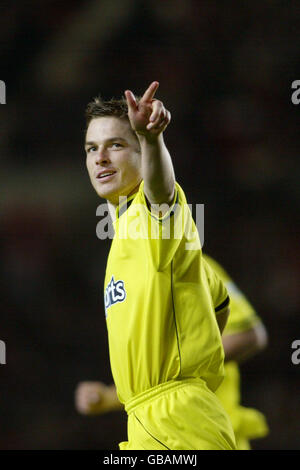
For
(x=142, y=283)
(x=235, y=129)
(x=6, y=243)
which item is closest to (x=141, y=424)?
(x=142, y=283)

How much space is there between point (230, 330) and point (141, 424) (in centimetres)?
134

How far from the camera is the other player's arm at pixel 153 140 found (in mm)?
2027

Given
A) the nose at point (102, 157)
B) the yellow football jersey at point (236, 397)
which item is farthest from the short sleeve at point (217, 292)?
the yellow football jersey at point (236, 397)

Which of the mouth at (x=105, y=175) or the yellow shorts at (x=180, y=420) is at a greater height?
the mouth at (x=105, y=175)

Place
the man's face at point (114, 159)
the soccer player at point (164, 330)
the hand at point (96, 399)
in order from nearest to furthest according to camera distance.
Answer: the soccer player at point (164, 330) → the man's face at point (114, 159) → the hand at point (96, 399)

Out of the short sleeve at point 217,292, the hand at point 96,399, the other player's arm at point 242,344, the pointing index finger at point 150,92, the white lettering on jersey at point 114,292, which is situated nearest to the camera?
the pointing index finger at point 150,92

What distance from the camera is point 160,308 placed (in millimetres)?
2287

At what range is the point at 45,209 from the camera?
16.5 feet

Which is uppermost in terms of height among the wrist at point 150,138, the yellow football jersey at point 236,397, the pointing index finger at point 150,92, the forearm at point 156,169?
the pointing index finger at point 150,92

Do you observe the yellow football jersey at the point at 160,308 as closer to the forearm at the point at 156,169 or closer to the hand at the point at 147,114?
the forearm at the point at 156,169

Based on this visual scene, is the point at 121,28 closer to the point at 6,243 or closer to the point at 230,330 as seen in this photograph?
the point at 6,243

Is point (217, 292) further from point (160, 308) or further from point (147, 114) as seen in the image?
point (147, 114)

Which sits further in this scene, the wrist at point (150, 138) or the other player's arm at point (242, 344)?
the other player's arm at point (242, 344)

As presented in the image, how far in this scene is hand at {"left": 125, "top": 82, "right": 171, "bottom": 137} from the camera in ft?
6.63
